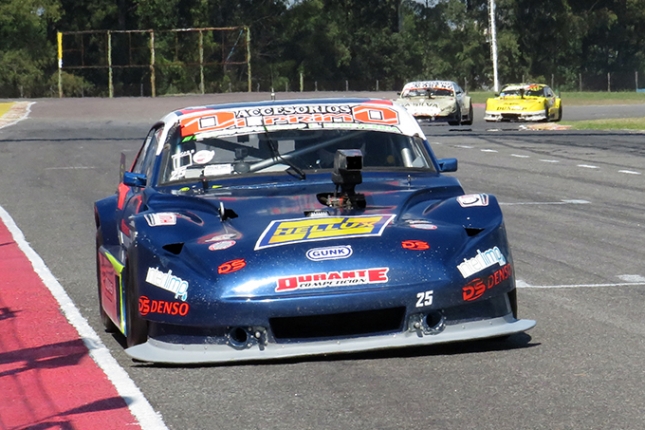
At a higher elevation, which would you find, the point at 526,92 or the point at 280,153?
the point at 526,92

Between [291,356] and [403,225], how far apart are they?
0.95 metres

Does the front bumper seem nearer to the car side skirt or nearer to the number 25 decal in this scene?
the number 25 decal

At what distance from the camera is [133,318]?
6.36 metres

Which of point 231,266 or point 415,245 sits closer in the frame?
point 231,266

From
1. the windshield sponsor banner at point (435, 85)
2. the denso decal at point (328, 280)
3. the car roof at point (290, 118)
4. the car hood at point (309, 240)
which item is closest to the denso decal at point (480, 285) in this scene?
the car hood at point (309, 240)

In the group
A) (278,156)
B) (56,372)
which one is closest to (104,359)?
(56,372)

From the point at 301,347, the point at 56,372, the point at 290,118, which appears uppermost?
the point at 290,118

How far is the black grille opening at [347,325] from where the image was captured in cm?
605

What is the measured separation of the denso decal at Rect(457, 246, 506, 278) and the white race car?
35.2 metres

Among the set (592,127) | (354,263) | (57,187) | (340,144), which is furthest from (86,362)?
(592,127)

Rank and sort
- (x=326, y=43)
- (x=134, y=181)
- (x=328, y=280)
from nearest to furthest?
(x=328, y=280)
(x=134, y=181)
(x=326, y=43)

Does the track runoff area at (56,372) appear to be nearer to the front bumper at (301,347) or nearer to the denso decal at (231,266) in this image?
the front bumper at (301,347)

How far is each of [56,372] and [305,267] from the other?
1399 mm

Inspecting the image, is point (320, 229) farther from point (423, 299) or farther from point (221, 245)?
point (423, 299)
